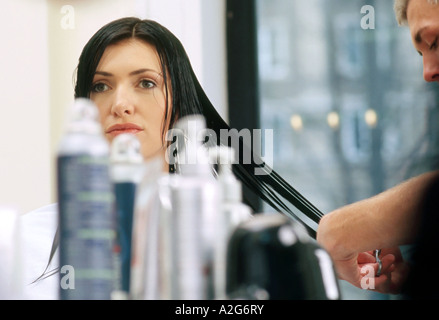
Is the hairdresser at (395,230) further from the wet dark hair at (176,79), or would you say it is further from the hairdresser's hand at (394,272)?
the wet dark hair at (176,79)

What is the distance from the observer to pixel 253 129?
4.27 feet

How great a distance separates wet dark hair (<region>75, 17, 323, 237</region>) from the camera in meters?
1.11

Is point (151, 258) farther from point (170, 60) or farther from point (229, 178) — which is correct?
point (170, 60)

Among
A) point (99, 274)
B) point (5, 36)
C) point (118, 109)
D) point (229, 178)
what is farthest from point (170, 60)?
point (99, 274)

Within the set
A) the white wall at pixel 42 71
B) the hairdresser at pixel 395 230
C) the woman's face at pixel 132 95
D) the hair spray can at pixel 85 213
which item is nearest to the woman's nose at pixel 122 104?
the woman's face at pixel 132 95

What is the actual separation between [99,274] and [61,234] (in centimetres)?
5

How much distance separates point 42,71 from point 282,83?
53 cm

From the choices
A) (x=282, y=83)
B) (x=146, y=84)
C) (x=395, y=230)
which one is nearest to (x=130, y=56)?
(x=146, y=84)

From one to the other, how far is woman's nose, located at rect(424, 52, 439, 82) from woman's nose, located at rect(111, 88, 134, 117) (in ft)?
1.75

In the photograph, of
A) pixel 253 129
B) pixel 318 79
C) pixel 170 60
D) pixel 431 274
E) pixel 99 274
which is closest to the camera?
pixel 99 274

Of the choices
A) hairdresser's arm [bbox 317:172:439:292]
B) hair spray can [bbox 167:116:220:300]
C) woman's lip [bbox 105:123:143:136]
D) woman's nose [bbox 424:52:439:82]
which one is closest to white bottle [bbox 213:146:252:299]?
hair spray can [bbox 167:116:220:300]

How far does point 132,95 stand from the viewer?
1.04m

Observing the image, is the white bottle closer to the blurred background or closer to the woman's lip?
the woman's lip

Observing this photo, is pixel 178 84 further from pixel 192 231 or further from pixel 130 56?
pixel 192 231
